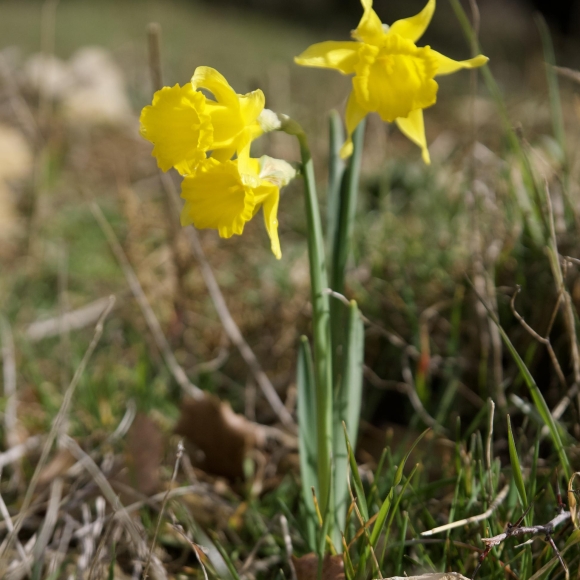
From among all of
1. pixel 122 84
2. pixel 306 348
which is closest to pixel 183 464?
pixel 306 348

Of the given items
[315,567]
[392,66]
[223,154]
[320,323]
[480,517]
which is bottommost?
[315,567]

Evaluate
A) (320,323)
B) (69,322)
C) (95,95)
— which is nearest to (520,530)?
(320,323)

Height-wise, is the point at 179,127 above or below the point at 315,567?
above

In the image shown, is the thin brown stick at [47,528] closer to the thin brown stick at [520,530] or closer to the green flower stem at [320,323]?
the green flower stem at [320,323]

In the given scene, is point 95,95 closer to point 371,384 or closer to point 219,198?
point 371,384

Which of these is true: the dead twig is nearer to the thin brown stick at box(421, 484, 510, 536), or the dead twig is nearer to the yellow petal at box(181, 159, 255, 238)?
the yellow petal at box(181, 159, 255, 238)

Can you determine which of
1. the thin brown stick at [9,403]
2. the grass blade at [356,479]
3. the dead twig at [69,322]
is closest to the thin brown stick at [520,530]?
the grass blade at [356,479]
